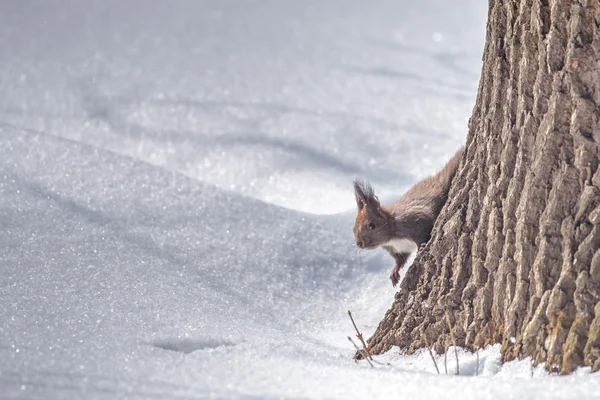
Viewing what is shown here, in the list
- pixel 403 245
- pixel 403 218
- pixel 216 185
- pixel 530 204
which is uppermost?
pixel 530 204

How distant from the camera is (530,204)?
7.16 ft

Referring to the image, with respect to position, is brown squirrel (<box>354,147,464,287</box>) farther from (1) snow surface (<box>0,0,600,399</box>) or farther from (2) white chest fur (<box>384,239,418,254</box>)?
(1) snow surface (<box>0,0,600,399</box>)

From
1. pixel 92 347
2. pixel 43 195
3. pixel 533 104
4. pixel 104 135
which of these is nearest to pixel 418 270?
pixel 533 104

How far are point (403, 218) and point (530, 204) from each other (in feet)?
4.14

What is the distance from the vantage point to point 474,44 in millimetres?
7195

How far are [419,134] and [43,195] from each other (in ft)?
8.66

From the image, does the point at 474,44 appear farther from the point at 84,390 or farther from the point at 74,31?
the point at 84,390

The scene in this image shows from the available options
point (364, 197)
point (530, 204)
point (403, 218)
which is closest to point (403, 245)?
point (403, 218)

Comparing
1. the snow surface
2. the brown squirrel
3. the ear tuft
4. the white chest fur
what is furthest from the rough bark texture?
the ear tuft

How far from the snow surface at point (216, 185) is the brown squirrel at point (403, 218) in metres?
0.17

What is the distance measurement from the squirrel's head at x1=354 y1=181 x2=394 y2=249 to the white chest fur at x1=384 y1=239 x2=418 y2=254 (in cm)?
3

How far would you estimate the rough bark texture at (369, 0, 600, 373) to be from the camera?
2.05m

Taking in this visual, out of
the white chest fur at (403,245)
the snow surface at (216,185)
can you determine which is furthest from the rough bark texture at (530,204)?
the white chest fur at (403,245)

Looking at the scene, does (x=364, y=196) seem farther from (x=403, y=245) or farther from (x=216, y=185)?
(x=216, y=185)
